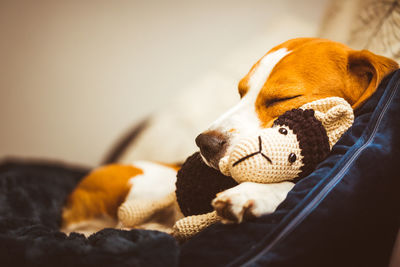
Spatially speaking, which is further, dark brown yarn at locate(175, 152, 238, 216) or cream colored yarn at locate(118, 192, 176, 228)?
cream colored yarn at locate(118, 192, 176, 228)

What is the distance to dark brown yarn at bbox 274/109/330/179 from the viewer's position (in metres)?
0.65

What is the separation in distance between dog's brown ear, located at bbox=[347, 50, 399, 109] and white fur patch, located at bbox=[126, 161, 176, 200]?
677 millimetres

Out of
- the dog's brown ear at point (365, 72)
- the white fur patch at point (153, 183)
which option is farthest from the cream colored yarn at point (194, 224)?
the dog's brown ear at point (365, 72)

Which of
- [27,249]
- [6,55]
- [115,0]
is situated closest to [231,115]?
[27,249]

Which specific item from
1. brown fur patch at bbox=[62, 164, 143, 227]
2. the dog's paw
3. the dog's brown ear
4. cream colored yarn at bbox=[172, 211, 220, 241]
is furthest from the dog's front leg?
brown fur patch at bbox=[62, 164, 143, 227]

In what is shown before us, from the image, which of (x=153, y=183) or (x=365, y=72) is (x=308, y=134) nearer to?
(x=365, y=72)

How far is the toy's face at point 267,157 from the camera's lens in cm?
62

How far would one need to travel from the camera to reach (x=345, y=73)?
85cm

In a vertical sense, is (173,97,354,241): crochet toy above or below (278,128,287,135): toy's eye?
below

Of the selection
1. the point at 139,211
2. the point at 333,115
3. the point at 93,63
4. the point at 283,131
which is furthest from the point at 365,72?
the point at 93,63

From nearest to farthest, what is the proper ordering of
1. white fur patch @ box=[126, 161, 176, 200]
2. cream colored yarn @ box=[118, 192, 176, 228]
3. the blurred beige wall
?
1. cream colored yarn @ box=[118, 192, 176, 228]
2. white fur patch @ box=[126, 161, 176, 200]
3. the blurred beige wall

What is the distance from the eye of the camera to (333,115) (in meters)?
0.70

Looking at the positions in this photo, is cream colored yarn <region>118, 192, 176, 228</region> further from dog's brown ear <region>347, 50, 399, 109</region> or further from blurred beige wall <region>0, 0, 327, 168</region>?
blurred beige wall <region>0, 0, 327, 168</region>

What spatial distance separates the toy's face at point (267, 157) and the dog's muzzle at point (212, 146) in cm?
10
